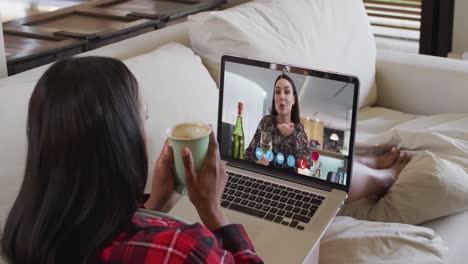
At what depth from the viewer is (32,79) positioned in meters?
1.62

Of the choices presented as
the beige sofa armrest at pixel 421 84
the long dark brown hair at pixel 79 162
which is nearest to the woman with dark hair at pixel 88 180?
the long dark brown hair at pixel 79 162

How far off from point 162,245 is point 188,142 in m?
0.24

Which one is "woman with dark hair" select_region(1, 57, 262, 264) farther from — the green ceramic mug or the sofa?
the sofa

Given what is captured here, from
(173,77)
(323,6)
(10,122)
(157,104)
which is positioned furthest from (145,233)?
(323,6)

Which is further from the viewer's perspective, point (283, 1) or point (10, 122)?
point (283, 1)

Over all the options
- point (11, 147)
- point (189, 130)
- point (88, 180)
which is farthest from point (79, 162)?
point (11, 147)

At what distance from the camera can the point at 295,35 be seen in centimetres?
217

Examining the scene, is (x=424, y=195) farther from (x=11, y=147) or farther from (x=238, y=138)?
(x=11, y=147)

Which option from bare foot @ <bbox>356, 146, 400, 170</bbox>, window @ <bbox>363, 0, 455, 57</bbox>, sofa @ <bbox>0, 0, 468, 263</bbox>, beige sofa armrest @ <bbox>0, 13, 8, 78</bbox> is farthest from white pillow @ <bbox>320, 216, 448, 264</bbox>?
window @ <bbox>363, 0, 455, 57</bbox>

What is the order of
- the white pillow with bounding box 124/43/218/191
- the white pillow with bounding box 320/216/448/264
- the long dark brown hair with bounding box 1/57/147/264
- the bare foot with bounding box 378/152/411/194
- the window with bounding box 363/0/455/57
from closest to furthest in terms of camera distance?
the long dark brown hair with bounding box 1/57/147/264 < the white pillow with bounding box 320/216/448/264 < the white pillow with bounding box 124/43/218/191 < the bare foot with bounding box 378/152/411/194 < the window with bounding box 363/0/455/57

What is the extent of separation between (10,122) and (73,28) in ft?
Result: 2.86

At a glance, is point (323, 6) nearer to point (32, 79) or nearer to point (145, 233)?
point (32, 79)

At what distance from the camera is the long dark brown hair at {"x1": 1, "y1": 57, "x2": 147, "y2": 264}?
0.92 metres

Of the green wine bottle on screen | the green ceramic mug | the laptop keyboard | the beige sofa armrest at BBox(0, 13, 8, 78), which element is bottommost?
the laptop keyboard
